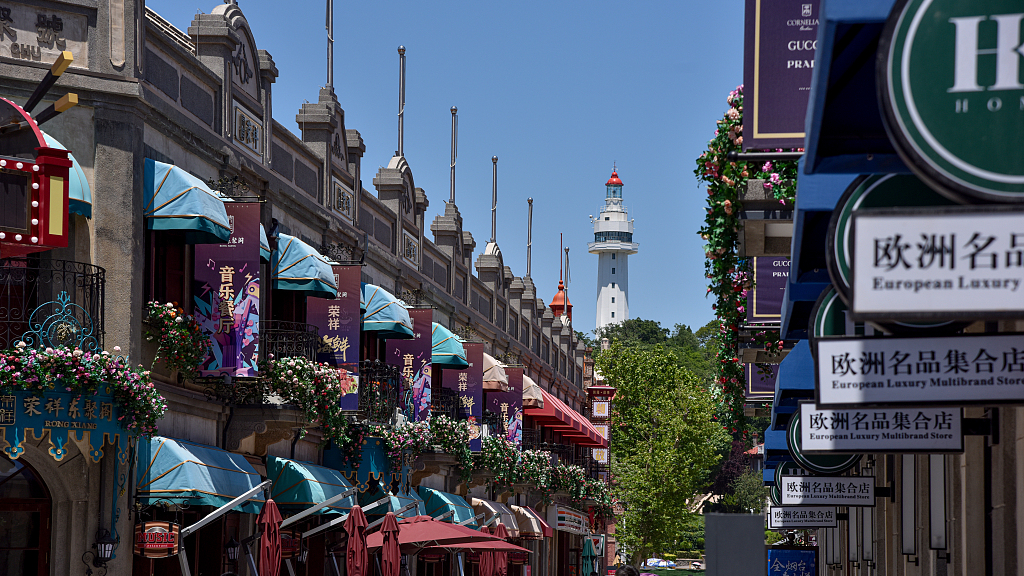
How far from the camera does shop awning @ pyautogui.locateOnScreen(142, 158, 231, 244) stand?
16.8m

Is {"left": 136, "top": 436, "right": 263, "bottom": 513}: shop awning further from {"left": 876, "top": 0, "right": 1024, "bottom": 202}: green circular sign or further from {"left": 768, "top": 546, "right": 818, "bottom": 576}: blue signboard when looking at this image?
{"left": 876, "top": 0, "right": 1024, "bottom": 202}: green circular sign

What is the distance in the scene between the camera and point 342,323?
22.9m

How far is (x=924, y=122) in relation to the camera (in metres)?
4.36

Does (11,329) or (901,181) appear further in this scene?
(11,329)

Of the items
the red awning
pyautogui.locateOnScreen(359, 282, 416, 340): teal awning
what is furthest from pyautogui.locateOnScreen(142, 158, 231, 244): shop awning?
the red awning

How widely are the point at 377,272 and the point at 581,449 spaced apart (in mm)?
33605

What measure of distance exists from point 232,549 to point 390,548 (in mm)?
2699

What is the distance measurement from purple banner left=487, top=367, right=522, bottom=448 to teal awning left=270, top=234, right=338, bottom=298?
15.6 metres

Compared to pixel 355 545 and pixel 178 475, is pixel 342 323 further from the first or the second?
pixel 178 475

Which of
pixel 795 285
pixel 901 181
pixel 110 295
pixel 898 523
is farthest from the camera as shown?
pixel 110 295

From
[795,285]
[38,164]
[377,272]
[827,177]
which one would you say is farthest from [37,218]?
[377,272]

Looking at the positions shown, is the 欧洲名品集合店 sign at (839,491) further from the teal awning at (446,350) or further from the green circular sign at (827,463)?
the teal awning at (446,350)

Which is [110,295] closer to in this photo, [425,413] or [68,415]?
[68,415]

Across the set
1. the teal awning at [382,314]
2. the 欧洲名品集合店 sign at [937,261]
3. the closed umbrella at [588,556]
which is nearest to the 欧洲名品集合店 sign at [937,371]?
the 欧洲名品集合店 sign at [937,261]
